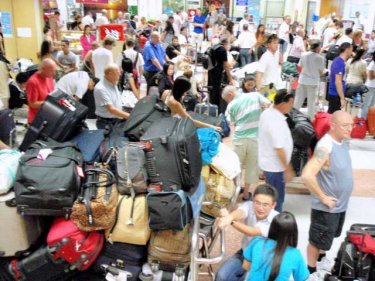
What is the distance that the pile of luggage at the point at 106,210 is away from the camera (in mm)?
2758

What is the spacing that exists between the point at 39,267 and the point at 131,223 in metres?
0.74

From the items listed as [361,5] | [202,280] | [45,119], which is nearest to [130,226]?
[202,280]

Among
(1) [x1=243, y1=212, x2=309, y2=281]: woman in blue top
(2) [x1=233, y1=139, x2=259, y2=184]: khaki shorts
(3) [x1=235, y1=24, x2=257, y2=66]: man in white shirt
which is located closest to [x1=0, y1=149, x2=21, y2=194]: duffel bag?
(1) [x1=243, y1=212, x2=309, y2=281]: woman in blue top

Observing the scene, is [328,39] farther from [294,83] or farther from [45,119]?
[45,119]

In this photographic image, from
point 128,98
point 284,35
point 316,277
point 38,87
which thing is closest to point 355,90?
point 128,98

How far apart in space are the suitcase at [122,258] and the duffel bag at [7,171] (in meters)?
0.77

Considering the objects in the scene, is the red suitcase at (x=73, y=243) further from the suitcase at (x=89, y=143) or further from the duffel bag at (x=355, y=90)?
the duffel bag at (x=355, y=90)

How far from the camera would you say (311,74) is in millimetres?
7422

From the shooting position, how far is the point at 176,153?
2.83m

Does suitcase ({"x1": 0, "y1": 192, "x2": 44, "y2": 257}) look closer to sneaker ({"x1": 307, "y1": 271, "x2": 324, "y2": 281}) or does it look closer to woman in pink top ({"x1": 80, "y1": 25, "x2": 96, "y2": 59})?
sneaker ({"x1": 307, "y1": 271, "x2": 324, "y2": 281})

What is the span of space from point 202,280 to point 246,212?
Result: 0.87m

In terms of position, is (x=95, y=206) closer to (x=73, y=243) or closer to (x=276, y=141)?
(x=73, y=243)

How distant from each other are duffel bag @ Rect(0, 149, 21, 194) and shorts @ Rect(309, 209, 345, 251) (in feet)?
7.49

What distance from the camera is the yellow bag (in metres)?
3.37
